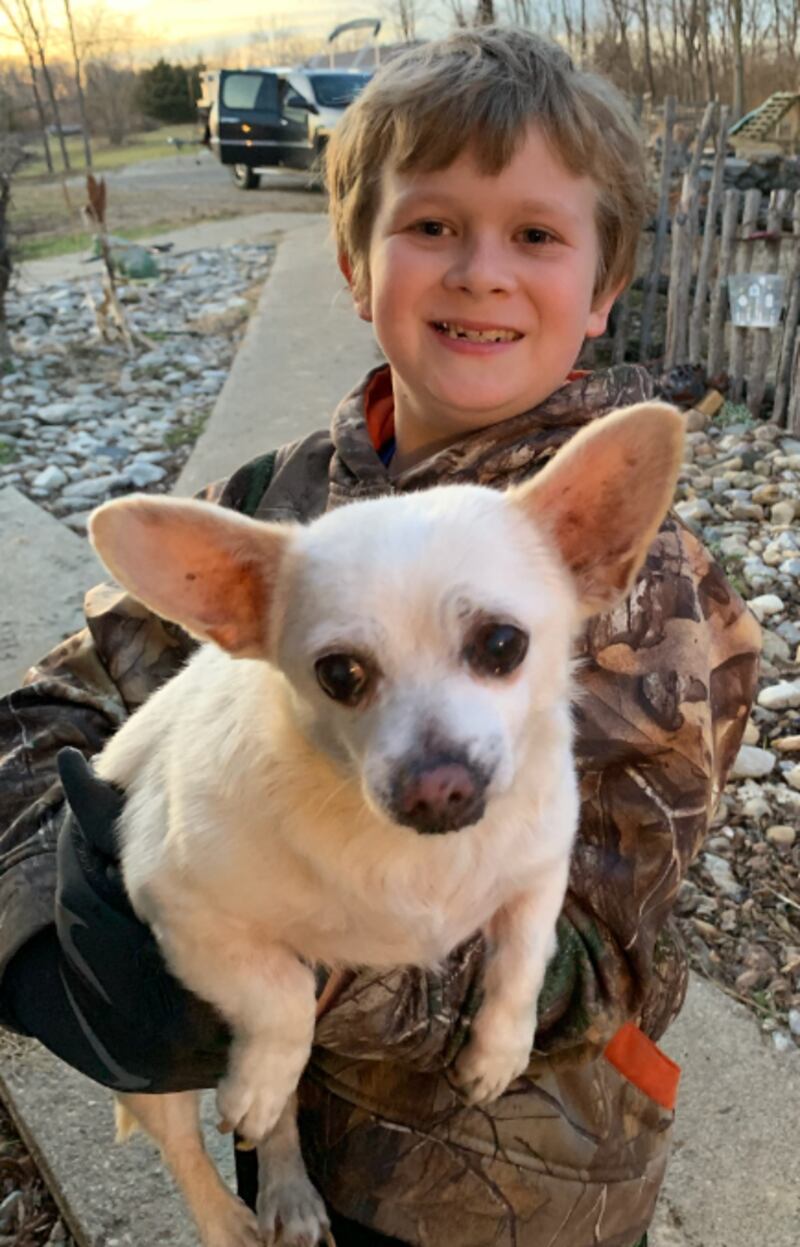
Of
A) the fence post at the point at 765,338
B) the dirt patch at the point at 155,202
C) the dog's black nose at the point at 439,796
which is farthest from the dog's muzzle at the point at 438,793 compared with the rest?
the dirt patch at the point at 155,202

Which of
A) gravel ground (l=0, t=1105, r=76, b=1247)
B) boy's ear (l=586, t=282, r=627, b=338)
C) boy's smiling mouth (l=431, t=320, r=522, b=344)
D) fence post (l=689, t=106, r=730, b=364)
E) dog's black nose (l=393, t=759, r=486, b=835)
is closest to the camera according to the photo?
dog's black nose (l=393, t=759, r=486, b=835)

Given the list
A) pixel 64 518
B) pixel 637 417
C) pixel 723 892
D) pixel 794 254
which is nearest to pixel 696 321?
pixel 794 254

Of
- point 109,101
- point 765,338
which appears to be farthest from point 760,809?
point 109,101

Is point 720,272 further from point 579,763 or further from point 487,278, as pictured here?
point 579,763

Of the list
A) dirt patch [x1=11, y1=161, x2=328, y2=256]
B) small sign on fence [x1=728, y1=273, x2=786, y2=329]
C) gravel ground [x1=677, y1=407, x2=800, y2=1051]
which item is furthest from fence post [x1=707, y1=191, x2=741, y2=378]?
dirt patch [x1=11, y1=161, x2=328, y2=256]

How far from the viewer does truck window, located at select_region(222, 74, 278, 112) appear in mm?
20172

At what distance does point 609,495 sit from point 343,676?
1.42 feet

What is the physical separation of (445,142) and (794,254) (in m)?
5.32

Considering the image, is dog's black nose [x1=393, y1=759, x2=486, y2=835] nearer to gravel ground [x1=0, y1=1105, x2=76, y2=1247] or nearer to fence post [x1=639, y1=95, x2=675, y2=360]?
gravel ground [x1=0, y1=1105, x2=76, y2=1247]

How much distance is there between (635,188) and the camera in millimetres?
1912

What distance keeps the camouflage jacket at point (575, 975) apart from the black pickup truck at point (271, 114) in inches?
772

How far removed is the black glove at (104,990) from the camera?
154 centimetres

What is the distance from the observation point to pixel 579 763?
1661 millimetres

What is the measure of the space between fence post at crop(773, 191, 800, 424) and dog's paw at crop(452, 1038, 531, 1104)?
227 inches
